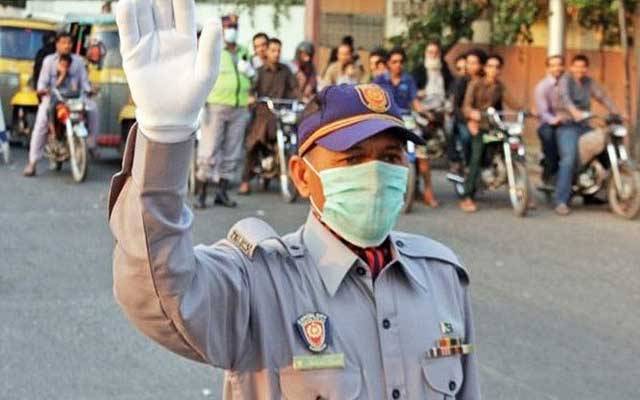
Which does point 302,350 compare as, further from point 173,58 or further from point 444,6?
point 444,6

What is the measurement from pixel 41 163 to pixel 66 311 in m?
9.42

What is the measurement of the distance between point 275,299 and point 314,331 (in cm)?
12

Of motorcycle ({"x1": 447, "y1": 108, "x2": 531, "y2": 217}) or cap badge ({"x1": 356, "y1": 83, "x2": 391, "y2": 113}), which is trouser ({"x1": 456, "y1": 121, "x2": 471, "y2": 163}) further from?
cap badge ({"x1": 356, "y1": 83, "x2": 391, "y2": 113})

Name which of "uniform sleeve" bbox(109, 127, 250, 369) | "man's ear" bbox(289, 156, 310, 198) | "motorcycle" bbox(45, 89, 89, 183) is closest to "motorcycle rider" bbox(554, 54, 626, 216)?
"motorcycle" bbox(45, 89, 89, 183)

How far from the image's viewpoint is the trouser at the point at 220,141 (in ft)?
45.8

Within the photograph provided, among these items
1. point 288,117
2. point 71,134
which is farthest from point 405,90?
point 71,134

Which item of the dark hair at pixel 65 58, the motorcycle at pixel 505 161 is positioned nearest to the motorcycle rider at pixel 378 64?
the motorcycle at pixel 505 161

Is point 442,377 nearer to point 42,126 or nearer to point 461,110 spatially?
point 461,110

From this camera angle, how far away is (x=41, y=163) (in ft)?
59.4

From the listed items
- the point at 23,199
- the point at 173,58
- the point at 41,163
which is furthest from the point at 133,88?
the point at 41,163

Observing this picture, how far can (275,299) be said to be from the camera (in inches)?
118

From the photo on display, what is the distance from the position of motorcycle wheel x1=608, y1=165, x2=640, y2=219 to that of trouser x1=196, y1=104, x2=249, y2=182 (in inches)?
156

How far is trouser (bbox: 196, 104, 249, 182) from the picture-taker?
1395cm

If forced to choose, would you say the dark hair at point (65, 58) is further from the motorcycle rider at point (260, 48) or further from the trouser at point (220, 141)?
the trouser at point (220, 141)
